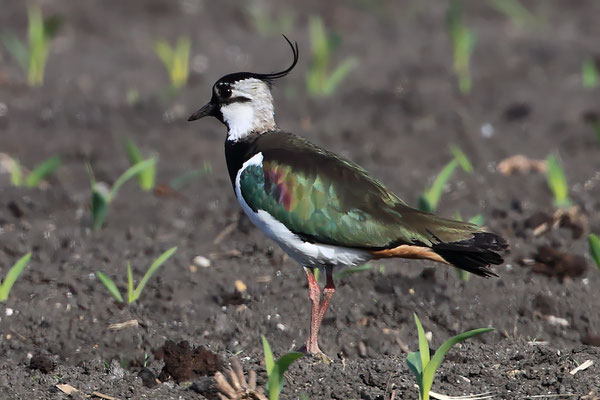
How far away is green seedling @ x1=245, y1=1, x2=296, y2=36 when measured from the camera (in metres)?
12.4

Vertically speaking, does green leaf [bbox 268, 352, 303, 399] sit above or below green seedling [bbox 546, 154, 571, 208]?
below

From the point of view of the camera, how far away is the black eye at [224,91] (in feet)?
17.0

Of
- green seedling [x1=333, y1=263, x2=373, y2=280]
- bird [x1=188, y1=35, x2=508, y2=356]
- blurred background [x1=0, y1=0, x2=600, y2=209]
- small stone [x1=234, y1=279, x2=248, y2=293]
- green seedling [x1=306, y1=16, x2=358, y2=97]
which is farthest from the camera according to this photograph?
green seedling [x1=306, y1=16, x2=358, y2=97]

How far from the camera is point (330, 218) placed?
4.69m

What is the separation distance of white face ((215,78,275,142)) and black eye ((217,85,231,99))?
2 cm

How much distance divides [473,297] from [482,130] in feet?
12.1

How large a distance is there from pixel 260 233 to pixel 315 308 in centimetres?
155

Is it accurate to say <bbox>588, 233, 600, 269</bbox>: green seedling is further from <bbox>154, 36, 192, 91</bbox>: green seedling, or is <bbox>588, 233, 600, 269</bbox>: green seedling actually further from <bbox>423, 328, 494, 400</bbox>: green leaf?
<bbox>154, 36, 192, 91</bbox>: green seedling

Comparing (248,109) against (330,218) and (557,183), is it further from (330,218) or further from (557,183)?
(557,183)

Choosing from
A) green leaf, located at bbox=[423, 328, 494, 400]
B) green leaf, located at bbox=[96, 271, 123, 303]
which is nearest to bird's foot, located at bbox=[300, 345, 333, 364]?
green leaf, located at bbox=[423, 328, 494, 400]

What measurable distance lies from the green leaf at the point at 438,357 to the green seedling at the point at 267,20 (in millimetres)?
8506

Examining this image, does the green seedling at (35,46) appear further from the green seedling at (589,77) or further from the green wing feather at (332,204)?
the green wing feather at (332,204)

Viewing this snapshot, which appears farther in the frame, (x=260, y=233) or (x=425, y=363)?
(x=260, y=233)

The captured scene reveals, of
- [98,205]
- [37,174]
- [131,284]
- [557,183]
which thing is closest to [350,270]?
[131,284]
